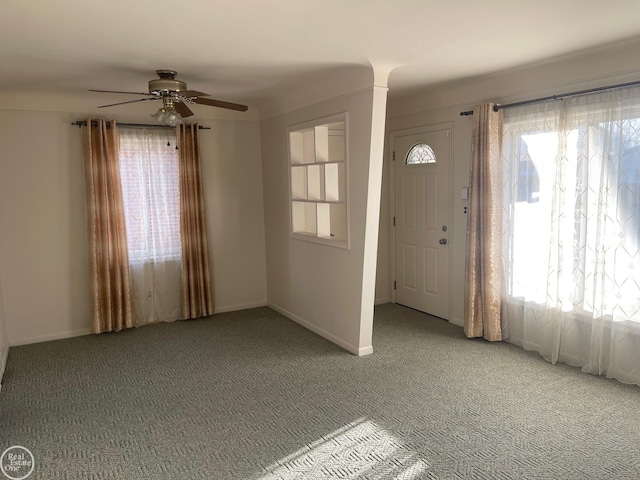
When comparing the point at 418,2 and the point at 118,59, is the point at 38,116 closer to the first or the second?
the point at 118,59

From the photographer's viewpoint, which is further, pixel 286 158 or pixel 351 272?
pixel 286 158

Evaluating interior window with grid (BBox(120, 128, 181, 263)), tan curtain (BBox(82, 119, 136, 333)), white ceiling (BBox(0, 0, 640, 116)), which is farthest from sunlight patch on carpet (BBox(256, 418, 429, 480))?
interior window with grid (BBox(120, 128, 181, 263))

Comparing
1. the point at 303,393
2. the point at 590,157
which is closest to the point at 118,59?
the point at 303,393

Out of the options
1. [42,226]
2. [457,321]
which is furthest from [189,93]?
[457,321]

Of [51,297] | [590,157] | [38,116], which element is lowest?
[51,297]

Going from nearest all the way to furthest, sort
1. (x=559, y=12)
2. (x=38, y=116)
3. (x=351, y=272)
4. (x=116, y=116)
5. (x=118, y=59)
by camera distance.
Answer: (x=559, y=12) < (x=118, y=59) < (x=351, y=272) < (x=38, y=116) < (x=116, y=116)

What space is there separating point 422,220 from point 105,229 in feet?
11.6

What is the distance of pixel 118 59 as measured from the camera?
11.7 feet

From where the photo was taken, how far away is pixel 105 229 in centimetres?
515

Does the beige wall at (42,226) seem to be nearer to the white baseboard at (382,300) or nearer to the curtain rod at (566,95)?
the white baseboard at (382,300)

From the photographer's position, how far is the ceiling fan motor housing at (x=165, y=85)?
12.4 ft

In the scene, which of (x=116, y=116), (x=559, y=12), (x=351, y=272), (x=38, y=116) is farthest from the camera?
(x=116, y=116)

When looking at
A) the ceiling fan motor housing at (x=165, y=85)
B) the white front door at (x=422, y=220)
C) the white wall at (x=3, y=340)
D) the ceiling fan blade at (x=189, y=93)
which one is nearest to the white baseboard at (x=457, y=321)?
the white front door at (x=422, y=220)

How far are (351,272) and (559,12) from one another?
8.37ft
